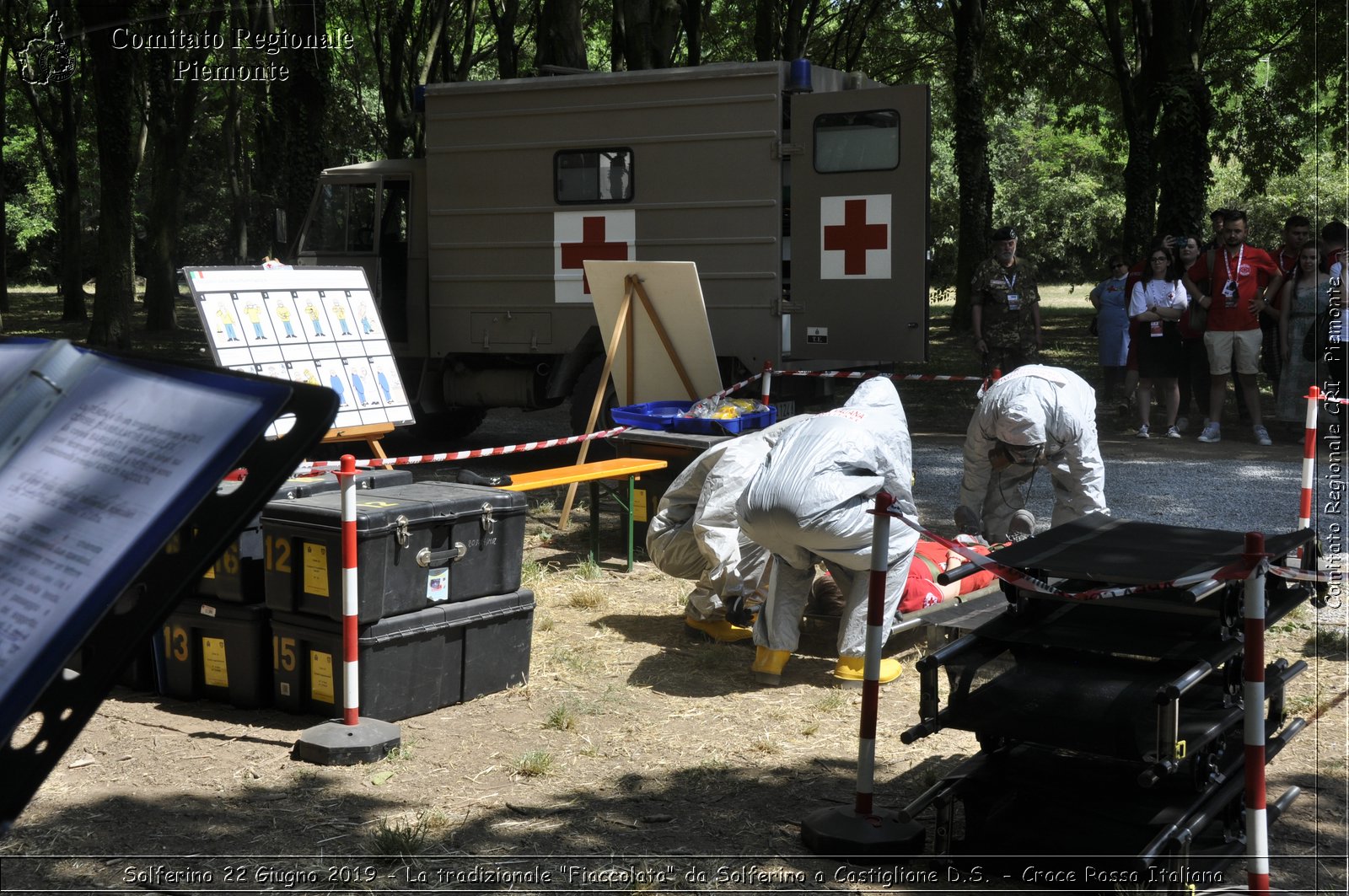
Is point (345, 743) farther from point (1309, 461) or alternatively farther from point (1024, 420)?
point (1309, 461)

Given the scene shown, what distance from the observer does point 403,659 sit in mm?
5176

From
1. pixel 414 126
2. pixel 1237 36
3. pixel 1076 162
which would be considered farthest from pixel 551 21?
pixel 1076 162

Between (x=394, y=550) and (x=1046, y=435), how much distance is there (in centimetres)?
348

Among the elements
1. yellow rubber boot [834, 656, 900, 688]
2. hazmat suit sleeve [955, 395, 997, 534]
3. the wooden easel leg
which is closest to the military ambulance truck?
the wooden easel leg

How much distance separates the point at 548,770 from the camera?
4668 mm

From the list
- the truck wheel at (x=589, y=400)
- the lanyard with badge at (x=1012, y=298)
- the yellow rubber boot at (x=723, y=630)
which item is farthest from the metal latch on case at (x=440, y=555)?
the lanyard with badge at (x=1012, y=298)

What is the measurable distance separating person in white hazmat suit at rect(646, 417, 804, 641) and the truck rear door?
3.78 m

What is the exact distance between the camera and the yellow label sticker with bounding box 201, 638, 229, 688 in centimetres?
541

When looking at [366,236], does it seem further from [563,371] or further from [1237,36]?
[1237,36]

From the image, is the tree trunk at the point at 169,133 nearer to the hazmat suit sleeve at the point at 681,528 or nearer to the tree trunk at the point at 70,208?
the tree trunk at the point at 70,208

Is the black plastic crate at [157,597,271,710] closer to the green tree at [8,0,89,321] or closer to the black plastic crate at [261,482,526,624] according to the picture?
the black plastic crate at [261,482,526,624]

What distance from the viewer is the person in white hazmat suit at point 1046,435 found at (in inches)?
265

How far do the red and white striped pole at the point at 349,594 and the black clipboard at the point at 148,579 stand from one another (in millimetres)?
2983

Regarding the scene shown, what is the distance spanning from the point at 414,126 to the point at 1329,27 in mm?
13766
